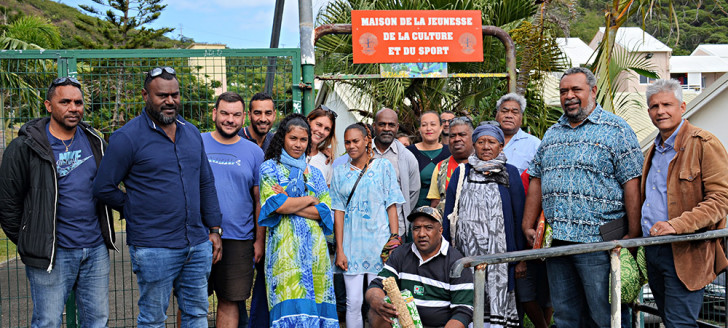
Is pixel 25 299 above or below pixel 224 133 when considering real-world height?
below

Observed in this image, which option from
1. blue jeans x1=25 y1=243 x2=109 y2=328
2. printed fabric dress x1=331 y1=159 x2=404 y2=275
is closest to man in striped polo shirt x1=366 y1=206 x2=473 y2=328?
printed fabric dress x1=331 y1=159 x2=404 y2=275

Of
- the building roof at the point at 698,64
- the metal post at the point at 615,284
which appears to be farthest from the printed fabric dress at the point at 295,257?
the building roof at the point at 698,64

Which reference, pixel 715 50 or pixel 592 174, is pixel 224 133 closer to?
pixel 592 174

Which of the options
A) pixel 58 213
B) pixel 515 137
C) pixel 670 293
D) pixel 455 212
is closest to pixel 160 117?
pixel 58 213

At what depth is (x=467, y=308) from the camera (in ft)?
13.0

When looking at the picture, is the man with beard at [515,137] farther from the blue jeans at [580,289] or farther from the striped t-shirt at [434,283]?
the striped t-shirt at [434,283]

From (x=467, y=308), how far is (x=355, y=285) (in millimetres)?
1136

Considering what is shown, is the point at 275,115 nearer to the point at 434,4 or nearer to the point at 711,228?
the point at 711,228

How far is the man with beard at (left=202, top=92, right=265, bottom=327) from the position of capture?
4.66 m

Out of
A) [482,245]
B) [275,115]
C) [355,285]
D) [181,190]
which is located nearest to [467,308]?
[482,245]

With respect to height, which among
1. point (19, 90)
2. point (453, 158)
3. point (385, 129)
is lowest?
point (453, 158)

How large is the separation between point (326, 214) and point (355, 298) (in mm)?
728

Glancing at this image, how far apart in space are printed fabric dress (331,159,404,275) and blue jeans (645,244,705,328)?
1896mm

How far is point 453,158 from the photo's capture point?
526cm
